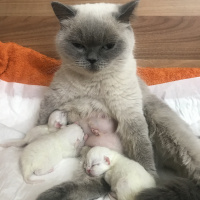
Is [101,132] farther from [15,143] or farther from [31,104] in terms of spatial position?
[31,104]

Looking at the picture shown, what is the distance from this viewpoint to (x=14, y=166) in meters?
1.30

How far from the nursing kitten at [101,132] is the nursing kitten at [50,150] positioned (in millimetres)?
50

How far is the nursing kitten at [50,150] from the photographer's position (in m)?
1.22

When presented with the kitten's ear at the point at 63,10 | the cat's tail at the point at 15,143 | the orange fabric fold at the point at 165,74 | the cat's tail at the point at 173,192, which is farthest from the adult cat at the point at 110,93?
the orange fabric fold at the point at 165,74

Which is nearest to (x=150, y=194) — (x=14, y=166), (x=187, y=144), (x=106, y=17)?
(x=187, y=144)

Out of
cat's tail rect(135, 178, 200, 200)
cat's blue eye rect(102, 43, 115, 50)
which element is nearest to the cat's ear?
cat's blue eye rect(102, 43, 115, 50)

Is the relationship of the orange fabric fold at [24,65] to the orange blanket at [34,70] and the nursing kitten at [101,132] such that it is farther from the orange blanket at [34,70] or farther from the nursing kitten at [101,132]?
the nursing kitten at [101,132]

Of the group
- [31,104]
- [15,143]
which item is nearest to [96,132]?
[15,143]

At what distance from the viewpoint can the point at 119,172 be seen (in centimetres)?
119

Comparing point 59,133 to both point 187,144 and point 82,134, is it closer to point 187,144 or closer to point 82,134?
point 82,134

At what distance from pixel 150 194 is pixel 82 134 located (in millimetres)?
546

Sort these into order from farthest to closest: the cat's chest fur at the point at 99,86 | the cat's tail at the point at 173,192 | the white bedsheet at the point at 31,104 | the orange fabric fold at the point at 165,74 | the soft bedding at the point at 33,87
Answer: the orange fabric fold at the point at 165,74 < the soft bedding at the point at 33,87 < the white bedsheet at the point at 31,104 < the cat's chest fur at the point at 99,86 < the cat's tail at the point at 173,192

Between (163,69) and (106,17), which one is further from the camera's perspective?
(163,69)

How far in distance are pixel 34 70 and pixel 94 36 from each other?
85cm
